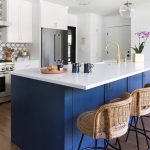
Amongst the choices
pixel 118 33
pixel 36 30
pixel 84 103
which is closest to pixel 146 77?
pixel 84 103

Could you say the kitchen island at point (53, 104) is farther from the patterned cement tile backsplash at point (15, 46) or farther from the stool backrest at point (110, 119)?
the patterned cement tile backsplash at point (15, 46)

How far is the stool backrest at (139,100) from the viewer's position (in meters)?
2.27

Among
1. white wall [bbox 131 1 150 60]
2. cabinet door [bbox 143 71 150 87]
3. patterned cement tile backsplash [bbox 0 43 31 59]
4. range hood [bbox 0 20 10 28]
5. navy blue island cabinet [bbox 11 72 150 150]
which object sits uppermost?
white wall [bbox 131 1 150 60]

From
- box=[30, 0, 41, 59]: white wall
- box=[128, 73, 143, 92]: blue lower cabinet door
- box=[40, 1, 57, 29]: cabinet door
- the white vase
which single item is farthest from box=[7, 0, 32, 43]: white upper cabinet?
box=[128, 73, 143, 92]: blue lower cabinet door

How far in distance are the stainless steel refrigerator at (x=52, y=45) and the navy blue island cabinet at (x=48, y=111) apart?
107 inches

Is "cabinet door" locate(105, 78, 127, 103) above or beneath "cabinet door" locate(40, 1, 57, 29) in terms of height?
beneath

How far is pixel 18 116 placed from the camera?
2596mm

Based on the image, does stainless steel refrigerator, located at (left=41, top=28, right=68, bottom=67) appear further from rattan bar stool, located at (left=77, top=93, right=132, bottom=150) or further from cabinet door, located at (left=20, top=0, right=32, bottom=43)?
rattan bar stool, located at (left=77, top=93, right=132, bottom=150)

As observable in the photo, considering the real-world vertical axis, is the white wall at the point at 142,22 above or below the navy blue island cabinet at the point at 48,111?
above

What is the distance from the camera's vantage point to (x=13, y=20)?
482cm

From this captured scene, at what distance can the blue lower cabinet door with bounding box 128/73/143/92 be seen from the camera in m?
3.34

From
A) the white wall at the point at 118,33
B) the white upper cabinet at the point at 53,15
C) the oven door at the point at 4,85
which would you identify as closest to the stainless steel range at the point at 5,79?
the oven door at the point at 4,85

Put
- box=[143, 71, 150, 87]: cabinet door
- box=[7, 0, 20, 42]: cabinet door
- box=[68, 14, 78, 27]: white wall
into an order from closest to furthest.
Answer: box=[143, 71, 150, 87]: cabinet door < box=[7, 0, 20, 42]: cabinet door < box=[68, 14, 78, 27]: white wall

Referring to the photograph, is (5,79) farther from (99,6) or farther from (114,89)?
(99,6)
